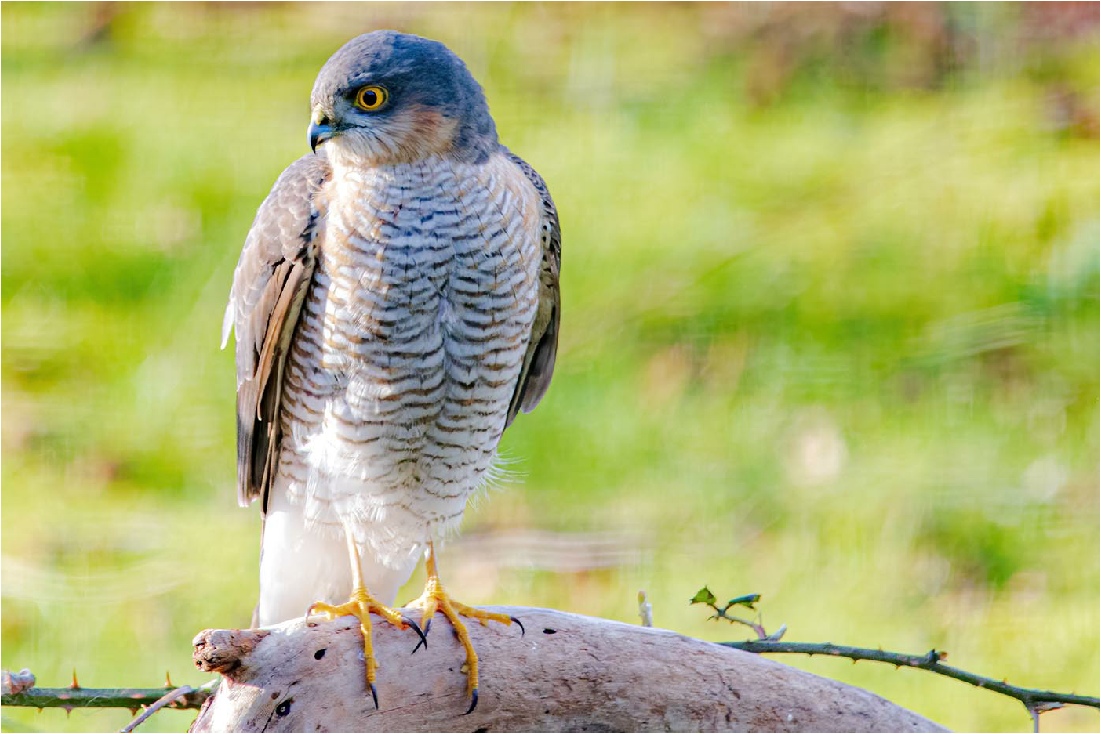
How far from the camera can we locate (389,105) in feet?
10.2

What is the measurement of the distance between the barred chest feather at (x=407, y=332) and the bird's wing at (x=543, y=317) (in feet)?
0.29

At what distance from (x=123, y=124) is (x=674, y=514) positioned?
3045 millimetres

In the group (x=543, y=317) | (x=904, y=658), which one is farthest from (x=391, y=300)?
(x=904, y=658)

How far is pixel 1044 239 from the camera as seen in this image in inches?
219

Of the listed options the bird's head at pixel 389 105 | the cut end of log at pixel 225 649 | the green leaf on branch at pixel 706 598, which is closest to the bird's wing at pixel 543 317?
the bird's head at pixel 389 105

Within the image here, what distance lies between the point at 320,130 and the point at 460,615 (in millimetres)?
1135

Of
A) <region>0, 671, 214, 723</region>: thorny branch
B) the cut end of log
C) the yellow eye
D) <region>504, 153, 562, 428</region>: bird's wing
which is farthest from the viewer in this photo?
<region>504, 153, 562, 428</region>: bird's wing

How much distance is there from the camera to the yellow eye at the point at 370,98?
3086 millimetres

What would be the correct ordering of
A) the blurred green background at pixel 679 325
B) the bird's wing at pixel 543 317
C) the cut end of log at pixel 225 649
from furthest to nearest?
the blurred green background at pixel 679 325
the bird's wing at pixel 543 317
the cut end of log at pixel 225 649

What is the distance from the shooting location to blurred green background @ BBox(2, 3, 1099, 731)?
4676 mm

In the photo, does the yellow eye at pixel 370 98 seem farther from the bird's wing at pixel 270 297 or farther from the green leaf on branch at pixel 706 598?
the green leaf on branch at pixel 706 598

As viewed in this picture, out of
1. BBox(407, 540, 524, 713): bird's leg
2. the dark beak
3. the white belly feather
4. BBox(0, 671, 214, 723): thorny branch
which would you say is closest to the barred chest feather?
the white belly feather

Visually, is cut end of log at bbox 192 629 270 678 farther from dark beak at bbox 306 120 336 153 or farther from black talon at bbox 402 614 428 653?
dark beak at bbox 306 120 336 153

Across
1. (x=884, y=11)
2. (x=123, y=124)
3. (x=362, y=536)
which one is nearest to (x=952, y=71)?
(x=884, y=11)
